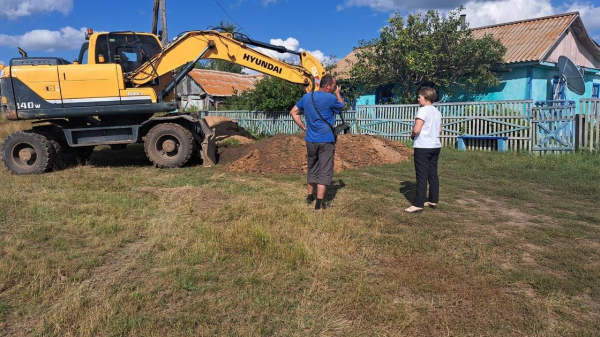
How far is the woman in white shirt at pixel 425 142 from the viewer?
5676mm

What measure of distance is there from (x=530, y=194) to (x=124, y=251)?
6228 millimetres

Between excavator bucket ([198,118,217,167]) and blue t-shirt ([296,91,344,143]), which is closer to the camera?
blue t-shirt ([296,91,344,143])

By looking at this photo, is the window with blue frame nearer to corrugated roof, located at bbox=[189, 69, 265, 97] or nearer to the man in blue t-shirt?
the man in blue t-shirt

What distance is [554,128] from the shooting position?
11.5 meters

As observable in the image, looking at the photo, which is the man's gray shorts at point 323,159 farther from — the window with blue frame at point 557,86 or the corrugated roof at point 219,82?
the corrugated roof at point 219,82

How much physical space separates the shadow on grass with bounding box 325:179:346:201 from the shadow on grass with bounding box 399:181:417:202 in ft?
3.50

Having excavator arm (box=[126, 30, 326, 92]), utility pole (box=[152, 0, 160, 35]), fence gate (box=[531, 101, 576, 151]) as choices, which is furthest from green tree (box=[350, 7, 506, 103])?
utility pole (box=[152, 0, 160, 35])

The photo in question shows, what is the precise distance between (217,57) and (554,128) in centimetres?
917

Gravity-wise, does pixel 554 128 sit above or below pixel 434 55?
below

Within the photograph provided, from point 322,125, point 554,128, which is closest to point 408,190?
point 322,125

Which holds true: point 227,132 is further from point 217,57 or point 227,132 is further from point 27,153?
point 27,153

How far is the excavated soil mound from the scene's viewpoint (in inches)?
368

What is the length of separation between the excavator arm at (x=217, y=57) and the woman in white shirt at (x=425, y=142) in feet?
13.6

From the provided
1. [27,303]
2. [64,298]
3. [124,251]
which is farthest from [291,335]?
[124,251]
